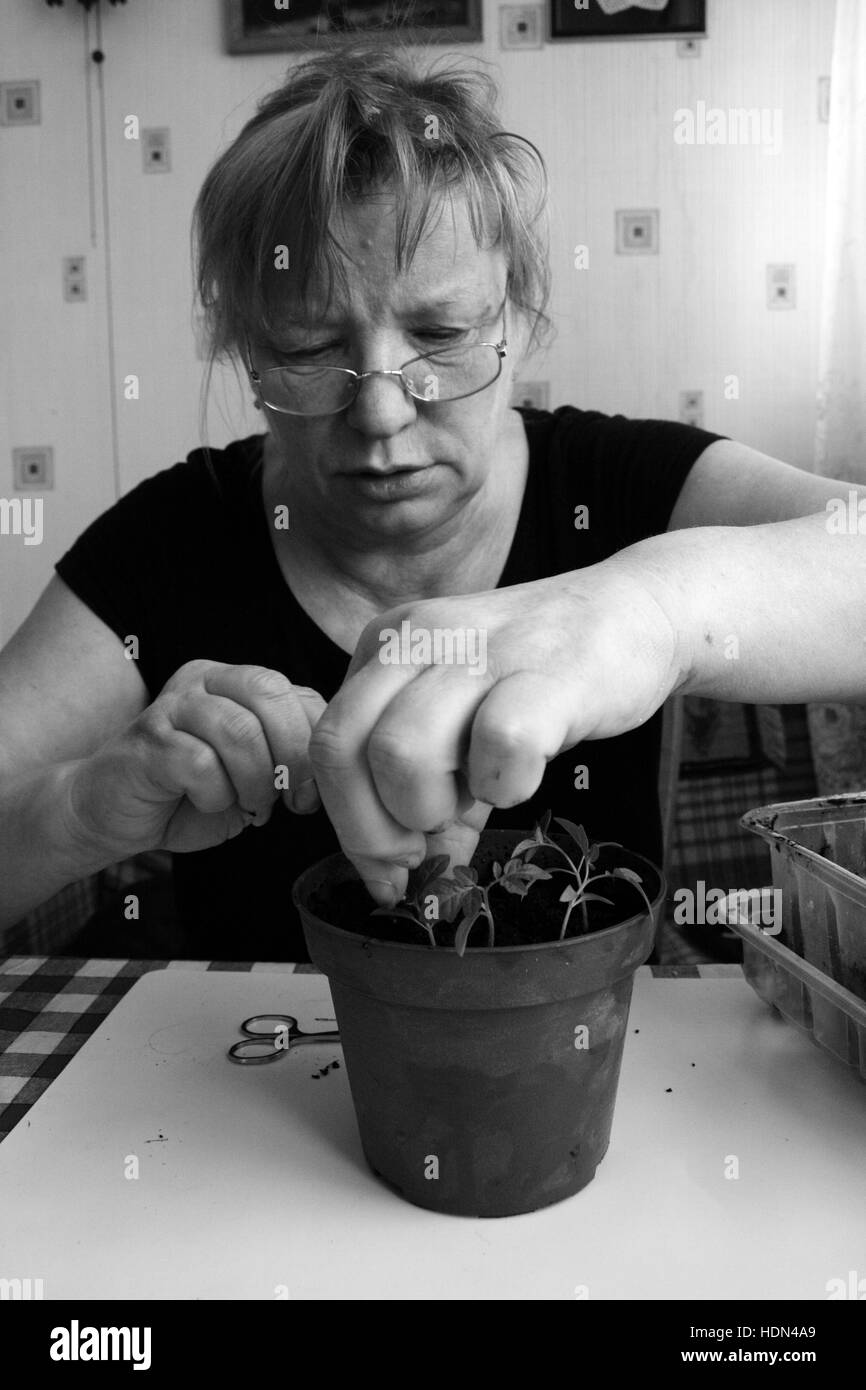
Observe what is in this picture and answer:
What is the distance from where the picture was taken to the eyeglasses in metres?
1.04

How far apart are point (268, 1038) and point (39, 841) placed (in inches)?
11.1

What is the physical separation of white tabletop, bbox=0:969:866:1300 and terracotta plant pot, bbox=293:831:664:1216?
26mm

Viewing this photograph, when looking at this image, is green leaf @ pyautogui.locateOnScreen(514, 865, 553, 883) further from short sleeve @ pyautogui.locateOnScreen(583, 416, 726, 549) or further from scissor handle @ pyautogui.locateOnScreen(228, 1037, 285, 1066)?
short sleeve @ pyautogui.locateOnScreen(583, 416, 726, 549)

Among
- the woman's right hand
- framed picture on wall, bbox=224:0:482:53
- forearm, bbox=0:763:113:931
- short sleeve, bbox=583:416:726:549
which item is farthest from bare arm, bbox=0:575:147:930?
framed picture on wall, bbox=224:0:482:53

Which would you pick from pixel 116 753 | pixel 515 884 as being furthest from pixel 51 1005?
pixel 515 884

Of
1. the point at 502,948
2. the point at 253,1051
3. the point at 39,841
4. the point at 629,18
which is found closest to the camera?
the point at 502,948

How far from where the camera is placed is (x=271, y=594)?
4.24ft

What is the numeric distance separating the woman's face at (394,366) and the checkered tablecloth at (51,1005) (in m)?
0.45

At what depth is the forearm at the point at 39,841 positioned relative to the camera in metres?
0.99

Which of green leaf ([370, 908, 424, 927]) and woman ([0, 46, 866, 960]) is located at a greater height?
woman ([0, 46, 866, 960])

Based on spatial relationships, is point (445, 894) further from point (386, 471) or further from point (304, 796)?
point (386, 471)

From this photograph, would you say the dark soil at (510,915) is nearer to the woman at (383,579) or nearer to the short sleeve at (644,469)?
the woman at (383,579)

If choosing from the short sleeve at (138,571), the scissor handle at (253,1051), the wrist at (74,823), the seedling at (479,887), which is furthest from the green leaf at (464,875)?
the short sleeve at (138,571)
